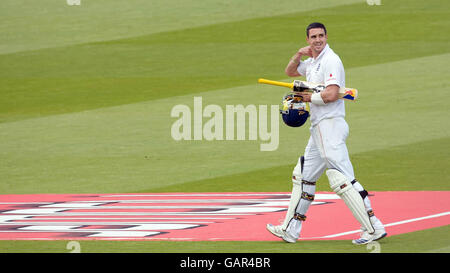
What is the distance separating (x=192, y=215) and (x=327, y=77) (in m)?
2.66

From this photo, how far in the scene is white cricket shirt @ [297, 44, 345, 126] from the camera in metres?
8.70

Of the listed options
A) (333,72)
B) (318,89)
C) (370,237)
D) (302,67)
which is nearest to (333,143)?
(318,89)

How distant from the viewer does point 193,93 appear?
62.7ft

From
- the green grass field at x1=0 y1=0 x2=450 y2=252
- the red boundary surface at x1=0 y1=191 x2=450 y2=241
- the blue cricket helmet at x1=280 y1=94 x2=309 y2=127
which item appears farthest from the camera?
the green grass field at x1=0 y1=0 x2=450 y2=252

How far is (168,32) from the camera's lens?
937 inches

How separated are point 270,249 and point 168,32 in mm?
15855

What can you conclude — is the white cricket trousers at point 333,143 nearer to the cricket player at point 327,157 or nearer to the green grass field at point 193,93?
the cricket player at point 327,157

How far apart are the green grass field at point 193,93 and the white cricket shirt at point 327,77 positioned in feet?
4.10

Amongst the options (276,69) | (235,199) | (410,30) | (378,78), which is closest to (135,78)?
(276,69)

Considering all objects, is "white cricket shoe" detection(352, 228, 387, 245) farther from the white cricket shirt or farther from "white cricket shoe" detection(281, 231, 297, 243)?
the white cricket shirt

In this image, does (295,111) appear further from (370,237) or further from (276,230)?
(370,237)

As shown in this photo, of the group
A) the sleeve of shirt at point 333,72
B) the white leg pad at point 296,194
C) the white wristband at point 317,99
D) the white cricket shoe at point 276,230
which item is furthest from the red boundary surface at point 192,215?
the sleeve of shirt at point 333,72

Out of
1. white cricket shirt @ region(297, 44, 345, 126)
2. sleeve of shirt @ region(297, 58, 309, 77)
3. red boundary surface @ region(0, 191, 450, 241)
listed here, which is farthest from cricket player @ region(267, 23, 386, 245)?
red boundary surface @ region(0, 191, 450, 241)

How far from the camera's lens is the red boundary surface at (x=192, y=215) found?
9.37m
